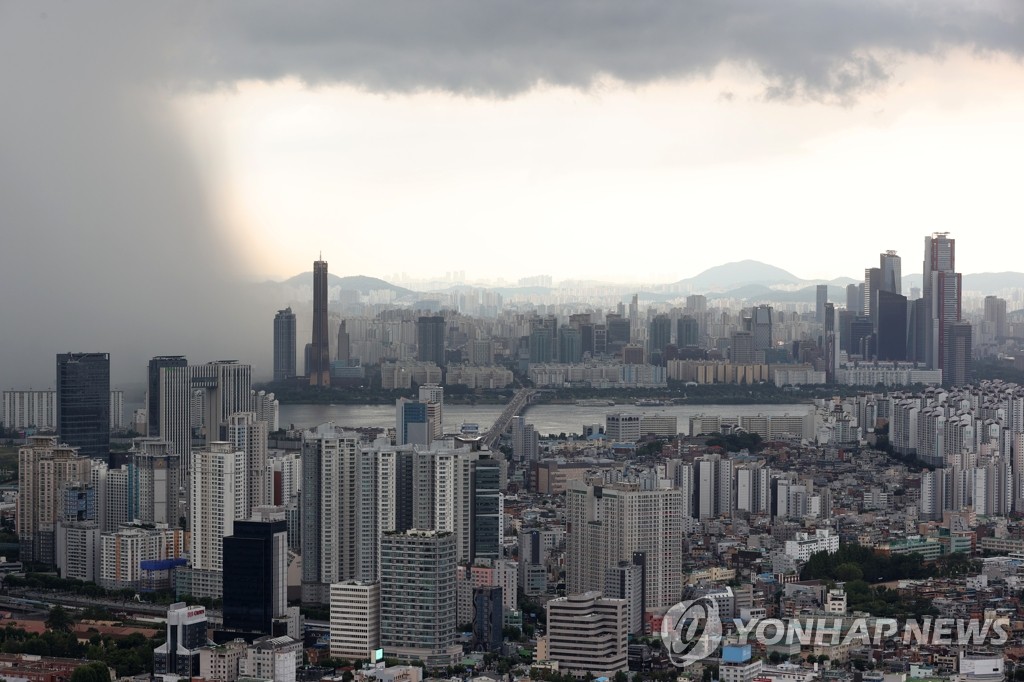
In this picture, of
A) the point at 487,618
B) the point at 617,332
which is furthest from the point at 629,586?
the point at 617,332

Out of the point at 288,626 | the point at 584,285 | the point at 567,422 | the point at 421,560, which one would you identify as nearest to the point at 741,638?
the point at 421,560

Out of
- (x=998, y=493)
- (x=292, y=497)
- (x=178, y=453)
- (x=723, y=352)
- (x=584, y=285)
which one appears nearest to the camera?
(x=292, y=497)

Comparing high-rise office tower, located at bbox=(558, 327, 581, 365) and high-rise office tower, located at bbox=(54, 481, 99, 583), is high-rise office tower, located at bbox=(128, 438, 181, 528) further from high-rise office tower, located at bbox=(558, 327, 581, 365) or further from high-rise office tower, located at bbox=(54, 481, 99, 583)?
high-rise office tower, located at bbox=(558, 327, 581, 365)

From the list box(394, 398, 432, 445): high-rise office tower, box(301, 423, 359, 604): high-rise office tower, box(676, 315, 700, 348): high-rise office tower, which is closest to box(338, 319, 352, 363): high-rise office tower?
box(394, 398, 432, 445): high-rise office tower

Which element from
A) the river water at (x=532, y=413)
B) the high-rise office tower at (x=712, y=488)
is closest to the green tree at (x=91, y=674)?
the high-rise office tower at (x=712, y=488)

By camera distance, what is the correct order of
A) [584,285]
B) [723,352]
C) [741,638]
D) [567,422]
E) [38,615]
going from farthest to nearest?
[723,352], [584,285], [567,422], [38,615], [741,638]

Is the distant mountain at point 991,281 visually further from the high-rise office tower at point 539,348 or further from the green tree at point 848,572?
the green tree at point 848,572

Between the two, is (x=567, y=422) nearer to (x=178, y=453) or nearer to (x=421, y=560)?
(x=178, y=453)
